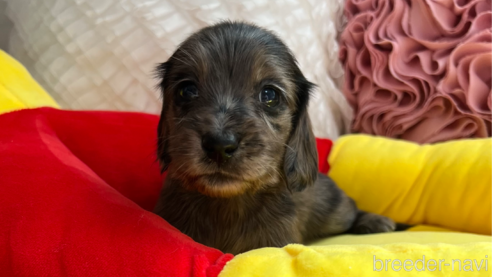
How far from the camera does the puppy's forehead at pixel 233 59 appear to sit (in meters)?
1.61

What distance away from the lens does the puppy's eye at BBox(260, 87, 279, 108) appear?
1691mm

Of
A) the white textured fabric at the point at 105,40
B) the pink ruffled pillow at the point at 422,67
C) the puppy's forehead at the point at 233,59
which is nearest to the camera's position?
the puppy's forehead at the point at 233,59

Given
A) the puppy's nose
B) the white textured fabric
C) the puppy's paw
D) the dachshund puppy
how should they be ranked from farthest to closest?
the white textured fabric
the puppy's paw
the dachshund puppy
the puppy's nose

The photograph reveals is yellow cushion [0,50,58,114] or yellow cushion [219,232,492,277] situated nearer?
yellow cushion [219,232,492,277]

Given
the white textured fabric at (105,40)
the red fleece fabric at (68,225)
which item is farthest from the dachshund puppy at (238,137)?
the white textured fabric at (105,40)

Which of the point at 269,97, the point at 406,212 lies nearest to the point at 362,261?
the point at 269,97

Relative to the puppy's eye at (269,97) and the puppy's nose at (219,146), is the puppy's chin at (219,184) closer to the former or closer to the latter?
the puppy's nose at (219,146)

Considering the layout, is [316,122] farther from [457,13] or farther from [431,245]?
[431,245]

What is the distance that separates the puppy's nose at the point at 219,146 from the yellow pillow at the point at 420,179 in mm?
1553

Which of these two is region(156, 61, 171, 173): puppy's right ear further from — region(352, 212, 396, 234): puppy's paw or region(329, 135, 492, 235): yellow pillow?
region(329, 135, 492, 235): yellow pillow

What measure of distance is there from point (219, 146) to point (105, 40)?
1.83 meters

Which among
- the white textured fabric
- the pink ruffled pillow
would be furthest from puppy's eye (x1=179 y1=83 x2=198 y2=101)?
the pink ruffled pillow

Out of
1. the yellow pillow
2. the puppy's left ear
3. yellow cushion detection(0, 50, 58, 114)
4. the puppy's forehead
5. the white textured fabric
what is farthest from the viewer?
the white textured fabric

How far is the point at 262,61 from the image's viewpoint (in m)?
1.66
